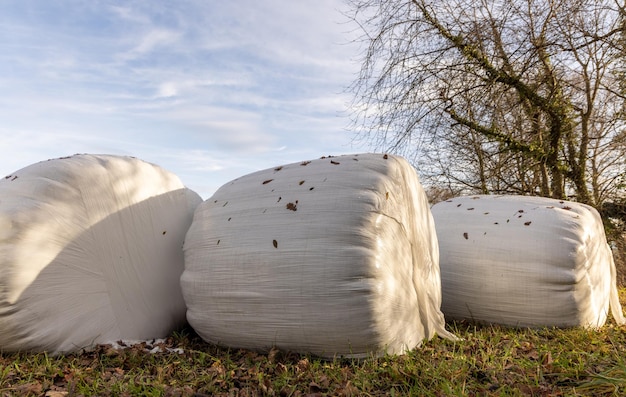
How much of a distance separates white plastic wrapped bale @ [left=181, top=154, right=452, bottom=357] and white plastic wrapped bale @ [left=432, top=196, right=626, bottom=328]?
Result: 1172 mm

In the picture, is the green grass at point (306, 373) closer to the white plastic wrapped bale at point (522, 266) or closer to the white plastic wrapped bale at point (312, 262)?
the white plastic wrapped bale at point (312, 262)

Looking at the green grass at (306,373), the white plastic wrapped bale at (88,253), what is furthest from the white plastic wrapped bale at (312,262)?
the white plastic wrapped bale at (88,253)

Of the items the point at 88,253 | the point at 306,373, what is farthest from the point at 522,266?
the point at 88,253

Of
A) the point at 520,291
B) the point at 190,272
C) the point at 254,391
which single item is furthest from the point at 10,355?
the point at 520,291

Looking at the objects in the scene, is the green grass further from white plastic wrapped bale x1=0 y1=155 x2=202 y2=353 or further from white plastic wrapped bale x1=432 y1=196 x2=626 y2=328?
white plastic wrapped bale x1=432 y1=196 x2=626 y2=328

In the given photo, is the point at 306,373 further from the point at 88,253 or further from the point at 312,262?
the point at 88,253

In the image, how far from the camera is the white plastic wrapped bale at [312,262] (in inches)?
106

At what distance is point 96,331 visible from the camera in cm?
308

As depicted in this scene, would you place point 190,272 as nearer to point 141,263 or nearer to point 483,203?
point 141,263

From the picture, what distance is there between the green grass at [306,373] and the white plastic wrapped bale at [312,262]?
0.49 feet

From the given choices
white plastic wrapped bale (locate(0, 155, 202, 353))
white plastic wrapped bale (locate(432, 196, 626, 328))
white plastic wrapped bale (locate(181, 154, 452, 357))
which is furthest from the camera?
white plastic wrapped bale (locate(432, 196, 626, 328))

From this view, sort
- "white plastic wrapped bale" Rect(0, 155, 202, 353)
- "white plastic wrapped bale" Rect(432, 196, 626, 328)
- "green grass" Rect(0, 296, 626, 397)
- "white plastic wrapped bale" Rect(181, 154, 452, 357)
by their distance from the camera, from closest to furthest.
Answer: "green grass" Rect(0, 296, 626, 397)
"white plastic wrapped bale" Rect(181, 154, 452, 357)
"white plastic wrapped bale" Rect(0, 155, 202, 353)
"white plastic wrapped bale" Rect(432, 196, 626, 328)

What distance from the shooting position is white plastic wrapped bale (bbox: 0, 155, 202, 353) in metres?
2.83

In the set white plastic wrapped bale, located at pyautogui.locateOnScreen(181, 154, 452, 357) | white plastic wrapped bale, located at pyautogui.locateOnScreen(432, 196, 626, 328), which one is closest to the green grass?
white plastic wrapped bale, located at pyautogui.locateOnScreen(181, 154, 452, 357)
